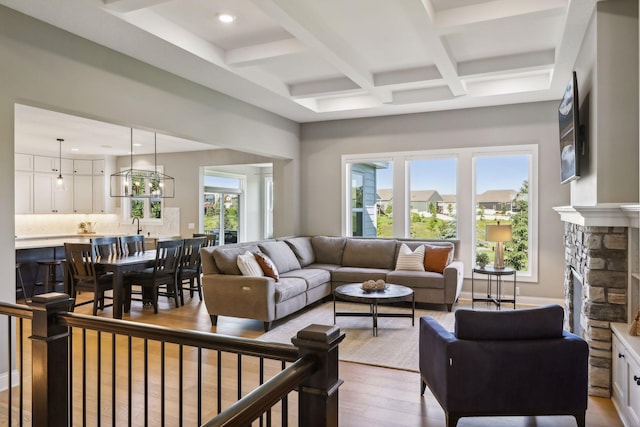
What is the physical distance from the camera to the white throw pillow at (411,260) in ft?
19.6

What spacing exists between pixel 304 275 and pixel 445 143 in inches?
115

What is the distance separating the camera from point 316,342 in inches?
51.5

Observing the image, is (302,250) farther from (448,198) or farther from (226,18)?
(226,18)

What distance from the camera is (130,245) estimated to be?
259 inches

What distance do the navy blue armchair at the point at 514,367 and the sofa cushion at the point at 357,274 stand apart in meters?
3.36

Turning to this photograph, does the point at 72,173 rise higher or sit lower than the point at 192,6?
lower

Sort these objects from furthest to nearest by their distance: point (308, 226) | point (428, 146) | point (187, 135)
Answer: point (308, 226)
point (428, 146)
point (187, 135)

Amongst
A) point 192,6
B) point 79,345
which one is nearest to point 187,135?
point 192,6

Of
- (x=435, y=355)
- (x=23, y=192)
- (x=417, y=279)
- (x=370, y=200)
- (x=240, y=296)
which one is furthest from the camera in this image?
(x=23, y=192)

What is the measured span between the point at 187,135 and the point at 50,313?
10.6ft

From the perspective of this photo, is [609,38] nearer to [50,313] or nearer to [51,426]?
[50,313]

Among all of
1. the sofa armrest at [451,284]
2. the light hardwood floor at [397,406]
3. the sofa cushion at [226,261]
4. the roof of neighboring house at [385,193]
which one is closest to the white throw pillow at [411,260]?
the sofa armrest at [451,284]

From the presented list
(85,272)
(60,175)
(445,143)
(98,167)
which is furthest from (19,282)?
(445,143)

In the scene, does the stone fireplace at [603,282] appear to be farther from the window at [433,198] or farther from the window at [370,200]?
the window at [370,200]
